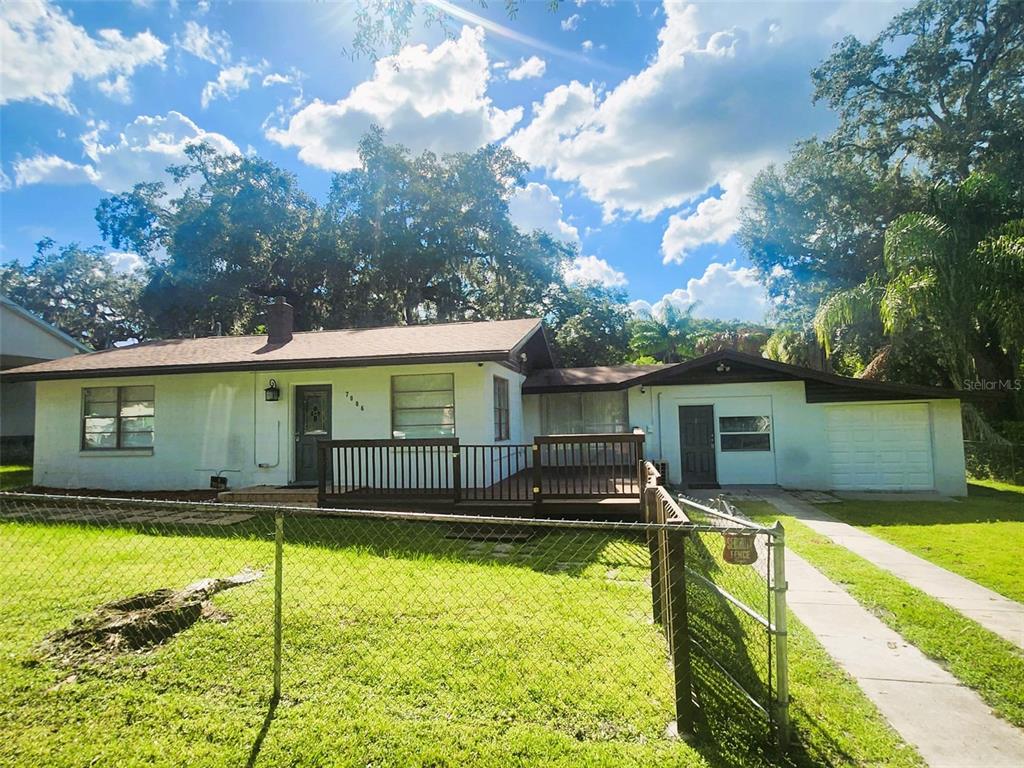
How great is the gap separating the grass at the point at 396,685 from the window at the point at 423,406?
15.2 ft

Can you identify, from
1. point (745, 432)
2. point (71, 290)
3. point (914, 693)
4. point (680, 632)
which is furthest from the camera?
point (71, 290)

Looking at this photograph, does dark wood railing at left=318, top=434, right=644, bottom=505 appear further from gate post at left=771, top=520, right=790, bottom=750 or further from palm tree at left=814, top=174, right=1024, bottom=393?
palm tree at left=814, top=174, right=1024, bottom=393

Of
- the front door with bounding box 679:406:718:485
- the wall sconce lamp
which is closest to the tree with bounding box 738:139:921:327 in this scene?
the front door with bounding box 679:406:718:485

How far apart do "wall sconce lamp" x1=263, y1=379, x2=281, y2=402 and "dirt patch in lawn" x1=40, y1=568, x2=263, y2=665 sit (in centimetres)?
622

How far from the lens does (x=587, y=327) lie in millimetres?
24922

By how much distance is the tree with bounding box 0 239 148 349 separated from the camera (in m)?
33.1

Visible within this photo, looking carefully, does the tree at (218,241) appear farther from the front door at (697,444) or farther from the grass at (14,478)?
the front door at (697,444)

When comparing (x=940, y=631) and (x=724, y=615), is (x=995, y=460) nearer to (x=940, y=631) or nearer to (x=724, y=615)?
(x=940, y=631)

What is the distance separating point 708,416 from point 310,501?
29.8 feet

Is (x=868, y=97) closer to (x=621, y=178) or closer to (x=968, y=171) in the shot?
(x=968, y=171)

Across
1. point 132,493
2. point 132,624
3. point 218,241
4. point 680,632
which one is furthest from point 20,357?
point 680,632

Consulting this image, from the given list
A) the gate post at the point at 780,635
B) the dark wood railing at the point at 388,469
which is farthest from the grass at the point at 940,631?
the dark wood railing at the point at 388,469

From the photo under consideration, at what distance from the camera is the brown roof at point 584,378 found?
12930 mm

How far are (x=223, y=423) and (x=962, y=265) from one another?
17355mm
